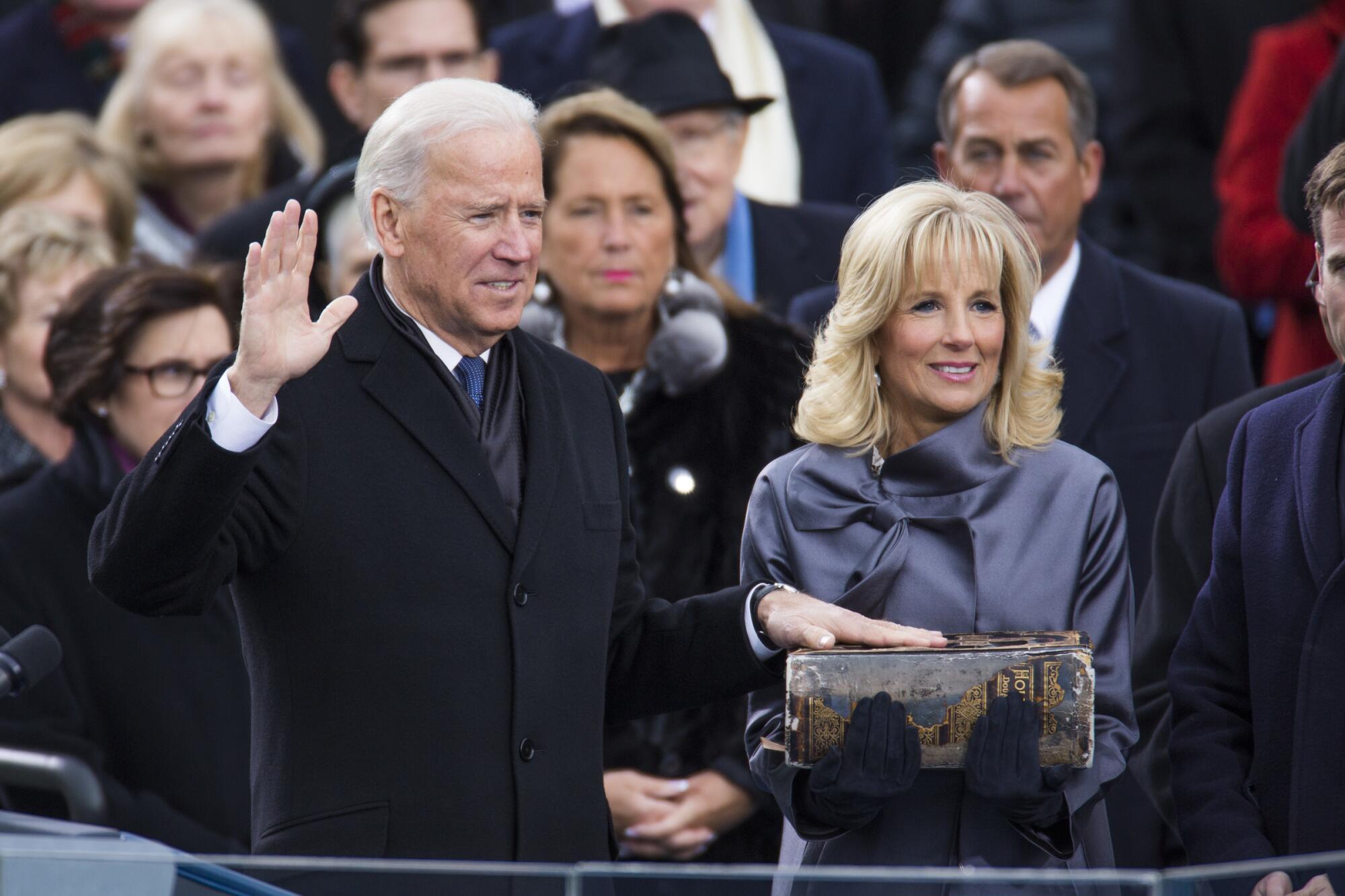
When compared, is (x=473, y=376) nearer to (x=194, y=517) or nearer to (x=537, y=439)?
(x=537, y=439)

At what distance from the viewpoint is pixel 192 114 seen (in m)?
6.14

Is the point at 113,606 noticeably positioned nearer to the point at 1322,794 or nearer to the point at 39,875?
the point at 39,875

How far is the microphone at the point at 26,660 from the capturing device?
2.46m

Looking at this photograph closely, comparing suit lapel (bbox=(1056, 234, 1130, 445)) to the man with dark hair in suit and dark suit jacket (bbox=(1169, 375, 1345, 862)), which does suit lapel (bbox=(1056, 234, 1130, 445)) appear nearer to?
the man with dark hair in suit

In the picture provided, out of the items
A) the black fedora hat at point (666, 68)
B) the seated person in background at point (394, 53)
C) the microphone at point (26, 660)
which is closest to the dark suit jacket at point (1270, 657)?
the microphone at point (26, 660)

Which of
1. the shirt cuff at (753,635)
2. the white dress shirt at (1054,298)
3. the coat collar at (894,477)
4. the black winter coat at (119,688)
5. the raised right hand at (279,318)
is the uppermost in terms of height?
the raised right hand at (279,318)

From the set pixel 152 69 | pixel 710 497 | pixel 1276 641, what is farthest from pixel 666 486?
pixel 152 69

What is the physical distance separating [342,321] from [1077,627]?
1.17 m

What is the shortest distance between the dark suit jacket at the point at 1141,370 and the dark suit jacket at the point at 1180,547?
56 cm

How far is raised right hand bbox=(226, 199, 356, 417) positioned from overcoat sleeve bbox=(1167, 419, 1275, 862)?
55.9 inches

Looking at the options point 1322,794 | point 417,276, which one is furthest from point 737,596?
point 1322,794

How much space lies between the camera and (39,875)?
6.94 ft

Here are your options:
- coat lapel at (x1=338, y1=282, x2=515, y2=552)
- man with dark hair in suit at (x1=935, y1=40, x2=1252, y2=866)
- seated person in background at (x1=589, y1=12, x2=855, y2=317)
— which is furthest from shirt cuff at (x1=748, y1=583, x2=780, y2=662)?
seated person in background at (x1=589, y1=12, x2=855, y2=317)

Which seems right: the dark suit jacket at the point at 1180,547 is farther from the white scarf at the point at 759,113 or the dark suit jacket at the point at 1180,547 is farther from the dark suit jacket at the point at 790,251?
the white scarf at the point at 759,113
